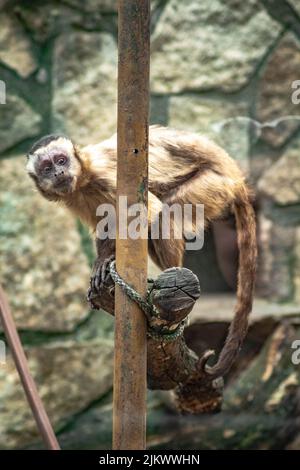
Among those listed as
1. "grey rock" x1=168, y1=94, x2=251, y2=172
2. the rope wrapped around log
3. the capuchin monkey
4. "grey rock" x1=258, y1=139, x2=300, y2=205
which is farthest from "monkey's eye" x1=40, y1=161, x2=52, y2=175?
"grey rock" x1=258, y1=139, x2=300, y2=205

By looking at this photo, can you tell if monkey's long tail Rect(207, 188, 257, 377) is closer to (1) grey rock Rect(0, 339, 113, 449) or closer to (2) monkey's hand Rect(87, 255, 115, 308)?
(2) monkey's hand Rect(87, 255, 115, 308)

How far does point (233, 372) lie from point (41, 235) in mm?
1221

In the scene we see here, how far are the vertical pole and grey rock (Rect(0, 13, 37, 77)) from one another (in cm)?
183

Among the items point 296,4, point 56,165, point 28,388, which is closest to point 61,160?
point 56,165

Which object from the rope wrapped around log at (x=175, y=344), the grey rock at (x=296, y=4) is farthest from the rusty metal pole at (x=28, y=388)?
the grey rock at (x=296, y=4)

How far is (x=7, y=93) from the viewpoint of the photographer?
12.6ft

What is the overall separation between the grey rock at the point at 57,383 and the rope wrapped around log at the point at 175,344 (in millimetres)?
1041

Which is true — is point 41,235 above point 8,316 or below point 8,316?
above

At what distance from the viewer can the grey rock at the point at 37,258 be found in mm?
3877

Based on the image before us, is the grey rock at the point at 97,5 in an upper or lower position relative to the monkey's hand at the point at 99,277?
upper

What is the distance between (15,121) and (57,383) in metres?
1.27

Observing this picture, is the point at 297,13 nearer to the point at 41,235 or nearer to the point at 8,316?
the point at 41,235

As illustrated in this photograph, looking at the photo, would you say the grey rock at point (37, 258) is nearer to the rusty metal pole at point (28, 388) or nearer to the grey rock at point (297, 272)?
the grey rock at point (297, 272)
